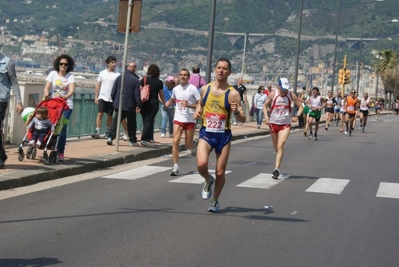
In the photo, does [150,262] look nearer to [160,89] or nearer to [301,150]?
[160,89]

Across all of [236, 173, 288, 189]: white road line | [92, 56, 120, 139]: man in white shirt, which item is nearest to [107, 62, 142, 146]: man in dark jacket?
[92, 56, 120, 139]: man in white shirt

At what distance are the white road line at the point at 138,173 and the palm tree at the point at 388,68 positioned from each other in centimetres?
12253

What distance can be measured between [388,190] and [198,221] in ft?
17.7

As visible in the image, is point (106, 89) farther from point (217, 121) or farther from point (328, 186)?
point (217, 121)

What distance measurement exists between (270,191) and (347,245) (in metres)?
4.68

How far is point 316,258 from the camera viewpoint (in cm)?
893

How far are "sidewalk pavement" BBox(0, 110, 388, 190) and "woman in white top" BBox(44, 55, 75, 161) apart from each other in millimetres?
398

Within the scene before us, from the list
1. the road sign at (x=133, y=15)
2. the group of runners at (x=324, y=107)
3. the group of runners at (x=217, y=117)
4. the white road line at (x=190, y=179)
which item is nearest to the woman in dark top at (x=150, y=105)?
the group of runners at (x=217, y=117)

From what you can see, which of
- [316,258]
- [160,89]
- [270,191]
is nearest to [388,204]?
[270,191]

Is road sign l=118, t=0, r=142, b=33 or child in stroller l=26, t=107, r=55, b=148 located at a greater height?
road sign l=118, t=0, r=142, b=33

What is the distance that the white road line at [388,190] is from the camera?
574 inches

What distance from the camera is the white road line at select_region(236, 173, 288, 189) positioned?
1502cm

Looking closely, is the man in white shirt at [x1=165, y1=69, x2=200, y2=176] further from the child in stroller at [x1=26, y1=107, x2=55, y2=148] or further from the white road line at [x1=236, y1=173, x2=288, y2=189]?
the child in stroller at [x1=26, y1=107, x2=55, y2=148]

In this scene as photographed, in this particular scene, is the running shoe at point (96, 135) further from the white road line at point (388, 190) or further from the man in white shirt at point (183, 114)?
the white road line at point (388, 190)
